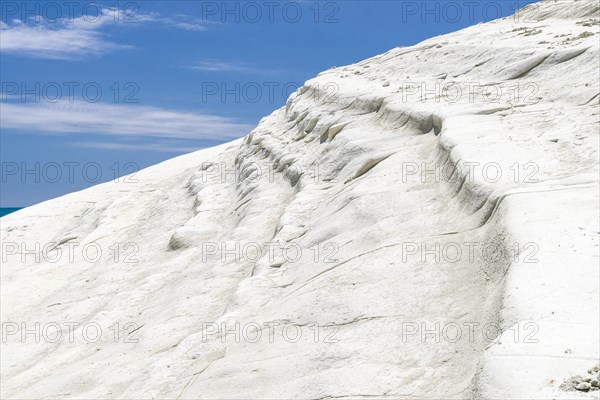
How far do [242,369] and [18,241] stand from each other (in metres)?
18.2

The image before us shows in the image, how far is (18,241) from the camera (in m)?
23.7

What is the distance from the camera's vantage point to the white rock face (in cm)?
624

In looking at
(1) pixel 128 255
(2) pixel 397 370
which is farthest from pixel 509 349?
(1) pixel 128 255

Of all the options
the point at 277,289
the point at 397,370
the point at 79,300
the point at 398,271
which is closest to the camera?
the point at 397,370

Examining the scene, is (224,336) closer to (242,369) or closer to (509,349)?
(242,369)

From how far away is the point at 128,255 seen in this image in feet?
56.2

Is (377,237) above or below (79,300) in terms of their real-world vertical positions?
above

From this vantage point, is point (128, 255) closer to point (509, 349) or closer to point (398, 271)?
point (398, 271)

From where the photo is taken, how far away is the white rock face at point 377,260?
246 inches

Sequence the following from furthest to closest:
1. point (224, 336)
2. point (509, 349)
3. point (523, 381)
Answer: point (224, 336)
point (509, 349)
point (523, 381)

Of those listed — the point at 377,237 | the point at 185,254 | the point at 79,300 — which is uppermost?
the point at 377,237

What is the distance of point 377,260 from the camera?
27.9 ft

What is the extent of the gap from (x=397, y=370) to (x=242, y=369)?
181 centimetres

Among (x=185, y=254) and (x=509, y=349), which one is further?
(x=185, y=254)
